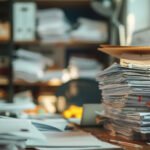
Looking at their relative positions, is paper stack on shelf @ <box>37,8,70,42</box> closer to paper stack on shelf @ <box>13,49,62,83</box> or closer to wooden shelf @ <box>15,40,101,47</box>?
wooden shelf @ <box>15,40,101,47</box>

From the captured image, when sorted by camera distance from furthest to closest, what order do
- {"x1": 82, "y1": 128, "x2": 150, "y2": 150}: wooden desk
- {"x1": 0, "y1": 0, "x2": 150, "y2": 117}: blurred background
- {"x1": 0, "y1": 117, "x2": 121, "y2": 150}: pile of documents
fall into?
{"x1": 0, "y1": 0, "x2": 150, "y2": 117}: blurred background, {"x1": 82, "y1": 128, "x2": 150, "y2": 150}: wooden desk, {"x1": 0, "y1": 117, "x2": 121, "y2": 150}: pile of documents

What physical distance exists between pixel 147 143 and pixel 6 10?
9.41 ft

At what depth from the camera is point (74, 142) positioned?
94cm

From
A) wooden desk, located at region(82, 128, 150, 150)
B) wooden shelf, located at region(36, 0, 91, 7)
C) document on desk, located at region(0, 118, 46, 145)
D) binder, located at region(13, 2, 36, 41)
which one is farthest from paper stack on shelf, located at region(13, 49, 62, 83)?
document on desk, located at region(0, 118, 46, 145)

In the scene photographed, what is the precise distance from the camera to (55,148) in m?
0.86

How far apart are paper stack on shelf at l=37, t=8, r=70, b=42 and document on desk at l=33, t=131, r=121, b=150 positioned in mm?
2428

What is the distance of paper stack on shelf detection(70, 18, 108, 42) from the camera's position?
3502 mm

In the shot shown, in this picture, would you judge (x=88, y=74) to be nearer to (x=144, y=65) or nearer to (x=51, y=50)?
(x=51, y=50)

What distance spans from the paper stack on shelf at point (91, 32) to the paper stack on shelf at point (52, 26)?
0.34 ft

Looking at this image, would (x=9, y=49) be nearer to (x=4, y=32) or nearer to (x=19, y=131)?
(x=4, y=32)

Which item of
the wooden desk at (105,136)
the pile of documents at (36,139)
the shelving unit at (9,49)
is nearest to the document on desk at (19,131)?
the pile of documents at (36,139)

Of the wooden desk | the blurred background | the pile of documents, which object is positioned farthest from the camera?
the blurred background

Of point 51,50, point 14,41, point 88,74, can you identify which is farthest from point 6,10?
point 88,74

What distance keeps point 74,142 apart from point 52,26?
2.60m
